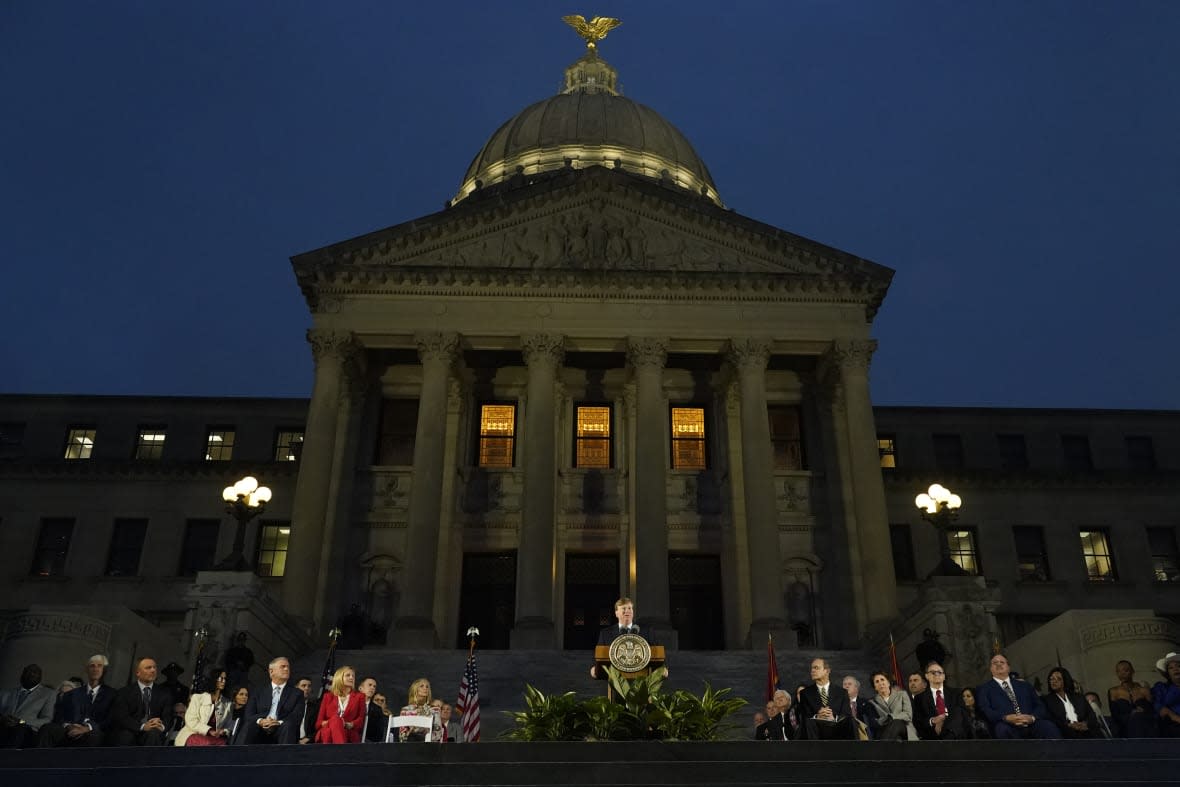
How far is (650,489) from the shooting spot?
1257 inches

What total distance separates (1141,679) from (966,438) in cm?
2572

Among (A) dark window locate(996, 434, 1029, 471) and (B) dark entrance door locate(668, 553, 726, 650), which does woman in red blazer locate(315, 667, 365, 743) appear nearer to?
(B) dark entrance door locate(668, 553, 726, 650)

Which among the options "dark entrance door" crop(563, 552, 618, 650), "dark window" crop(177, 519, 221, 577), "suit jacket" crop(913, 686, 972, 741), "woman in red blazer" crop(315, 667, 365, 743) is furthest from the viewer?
"dark window" crop(177, 519, 221, 577)

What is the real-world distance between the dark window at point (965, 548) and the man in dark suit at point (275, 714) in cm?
3366

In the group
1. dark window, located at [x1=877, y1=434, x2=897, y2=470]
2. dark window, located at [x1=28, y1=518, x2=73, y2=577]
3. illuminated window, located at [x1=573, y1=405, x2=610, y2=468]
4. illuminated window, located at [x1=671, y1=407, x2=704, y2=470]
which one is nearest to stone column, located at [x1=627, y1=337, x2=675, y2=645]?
illuminated window, located at [x1=573, y1=405, x2=610, y2=468]

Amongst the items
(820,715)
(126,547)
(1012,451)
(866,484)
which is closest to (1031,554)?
(1012,451)

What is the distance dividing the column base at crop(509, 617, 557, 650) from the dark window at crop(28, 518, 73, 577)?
2175 cm

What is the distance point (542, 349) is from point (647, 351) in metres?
3.45

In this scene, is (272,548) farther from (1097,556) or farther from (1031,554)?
(1097,556)

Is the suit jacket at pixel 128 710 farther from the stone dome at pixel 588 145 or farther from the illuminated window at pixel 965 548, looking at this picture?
the stone dome at pixel 588 145

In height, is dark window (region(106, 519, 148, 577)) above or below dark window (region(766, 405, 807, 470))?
below

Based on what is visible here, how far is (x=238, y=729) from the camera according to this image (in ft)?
42.7

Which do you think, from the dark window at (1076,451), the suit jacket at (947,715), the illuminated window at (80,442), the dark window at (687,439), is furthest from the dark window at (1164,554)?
the illuminated window at (80,442)

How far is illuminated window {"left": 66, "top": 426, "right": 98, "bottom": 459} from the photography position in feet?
145
